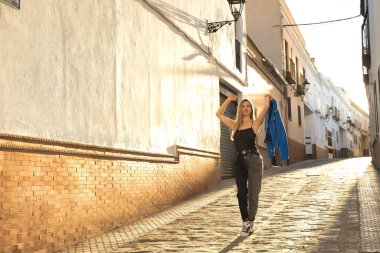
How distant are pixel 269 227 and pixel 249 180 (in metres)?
0.88

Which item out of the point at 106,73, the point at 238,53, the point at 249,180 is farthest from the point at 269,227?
the point at 238,53

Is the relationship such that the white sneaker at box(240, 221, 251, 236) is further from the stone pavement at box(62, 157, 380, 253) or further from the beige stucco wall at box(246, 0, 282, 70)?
the beige stucco wall at box(246, 0, 282, 70)

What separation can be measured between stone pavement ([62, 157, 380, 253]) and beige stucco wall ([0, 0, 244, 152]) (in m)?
1.34

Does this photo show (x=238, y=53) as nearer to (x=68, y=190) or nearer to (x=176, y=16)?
(x=176, y=16)

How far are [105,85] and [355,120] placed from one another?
5230cm

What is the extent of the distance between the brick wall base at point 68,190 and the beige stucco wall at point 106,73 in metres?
0.21

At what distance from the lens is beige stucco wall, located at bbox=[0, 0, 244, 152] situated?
5.18 metres

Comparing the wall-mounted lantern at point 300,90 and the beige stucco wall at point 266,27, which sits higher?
the beige stucco wall at point 266,27

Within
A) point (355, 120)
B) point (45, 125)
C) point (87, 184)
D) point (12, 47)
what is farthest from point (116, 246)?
point (355, 120)

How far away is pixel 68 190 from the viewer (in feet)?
19.1

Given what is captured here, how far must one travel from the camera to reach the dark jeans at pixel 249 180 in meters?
5.97

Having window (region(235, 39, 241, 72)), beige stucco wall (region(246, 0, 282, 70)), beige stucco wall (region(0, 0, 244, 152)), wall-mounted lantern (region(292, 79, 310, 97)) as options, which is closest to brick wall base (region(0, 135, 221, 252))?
beige stucco wall (region(0, 0, 244, 152))

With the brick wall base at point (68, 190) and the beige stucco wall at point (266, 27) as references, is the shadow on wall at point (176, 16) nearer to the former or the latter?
the brick wall base at point (68, 190)

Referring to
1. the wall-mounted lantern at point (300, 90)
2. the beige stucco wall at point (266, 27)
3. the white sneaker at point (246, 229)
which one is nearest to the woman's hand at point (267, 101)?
the white sneaker at point (246, 229)
